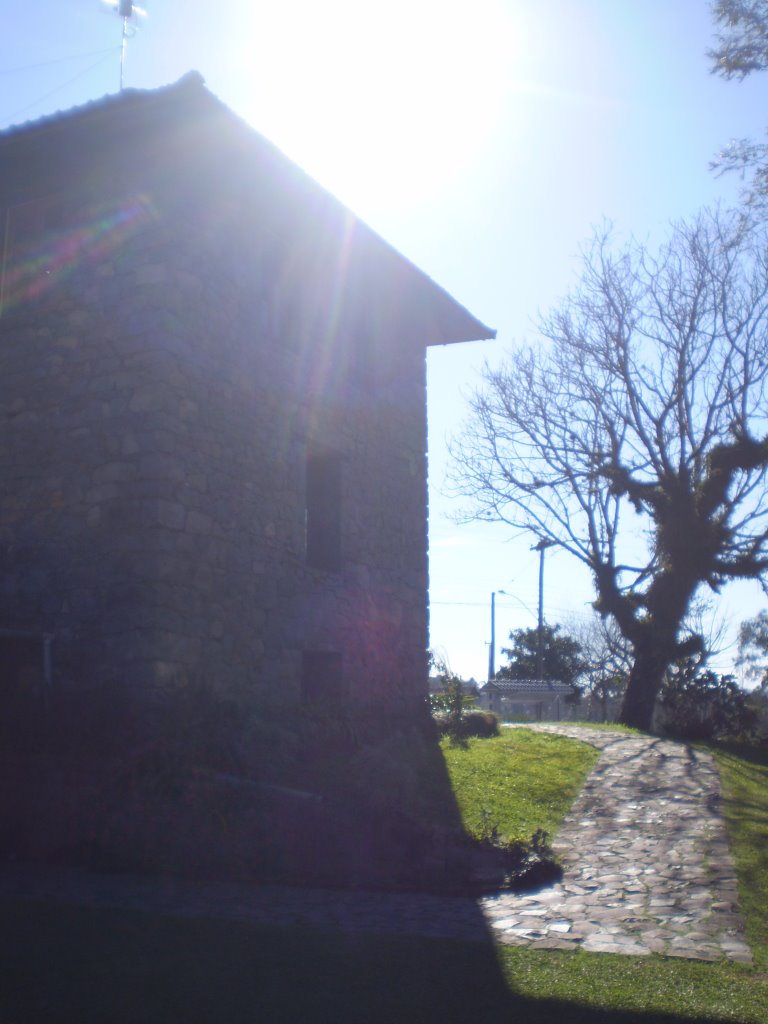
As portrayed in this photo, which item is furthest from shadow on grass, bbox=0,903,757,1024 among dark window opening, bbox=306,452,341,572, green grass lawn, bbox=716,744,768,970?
dark window opening, bbox=306,452,341,572

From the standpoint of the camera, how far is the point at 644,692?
2077cm

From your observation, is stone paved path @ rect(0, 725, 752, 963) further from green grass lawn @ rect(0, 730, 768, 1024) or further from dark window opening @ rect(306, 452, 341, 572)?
dark window opening @ rect(306, 452, 341, 572)

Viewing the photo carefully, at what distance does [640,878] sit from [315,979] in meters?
3.63

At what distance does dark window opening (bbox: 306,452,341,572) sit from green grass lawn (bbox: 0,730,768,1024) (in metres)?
6.59

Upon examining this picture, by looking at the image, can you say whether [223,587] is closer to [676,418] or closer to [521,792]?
[521,792]

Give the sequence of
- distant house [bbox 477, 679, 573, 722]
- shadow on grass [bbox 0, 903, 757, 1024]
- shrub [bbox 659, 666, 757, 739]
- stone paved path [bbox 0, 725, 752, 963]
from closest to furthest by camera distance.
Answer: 1. shadow on grass [bbox 0, 903, 757, 1024]
2. stone paved path [bbox 0, 725, 752, 963]
3. shrub [bbox 659, 666, 757, 739]
4. distant house [bbox 477, 679, 573, 722]

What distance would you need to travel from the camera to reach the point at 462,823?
9.20 m

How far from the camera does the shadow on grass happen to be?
4.67 m

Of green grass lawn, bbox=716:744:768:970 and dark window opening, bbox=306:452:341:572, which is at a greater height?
dark window opening, bbox=306:452:341:572

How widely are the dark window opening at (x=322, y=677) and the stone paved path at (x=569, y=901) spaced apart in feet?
11.4

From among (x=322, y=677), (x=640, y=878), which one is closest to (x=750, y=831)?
(x=640, y=878)

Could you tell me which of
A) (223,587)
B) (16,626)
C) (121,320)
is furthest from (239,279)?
(16,626)

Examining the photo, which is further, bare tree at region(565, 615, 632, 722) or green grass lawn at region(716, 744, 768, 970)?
bare tree at region(565, 615, 632, 722)

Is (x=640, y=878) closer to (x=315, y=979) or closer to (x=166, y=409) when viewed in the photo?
(x=315, y=979)
